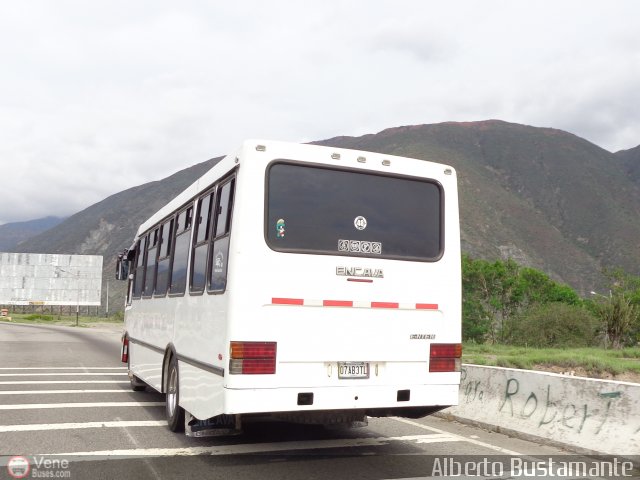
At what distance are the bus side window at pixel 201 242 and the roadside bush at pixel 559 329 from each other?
2733cm

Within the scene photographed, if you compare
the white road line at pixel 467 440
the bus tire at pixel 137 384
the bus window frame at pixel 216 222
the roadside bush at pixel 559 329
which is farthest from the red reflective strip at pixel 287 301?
the roadside bush at pixel 559 329

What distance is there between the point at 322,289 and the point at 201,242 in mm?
1847

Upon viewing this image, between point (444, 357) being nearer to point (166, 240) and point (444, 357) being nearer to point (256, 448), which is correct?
point (256, 448)

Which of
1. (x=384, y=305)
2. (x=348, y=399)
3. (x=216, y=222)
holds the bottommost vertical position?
(x=348, y=399)

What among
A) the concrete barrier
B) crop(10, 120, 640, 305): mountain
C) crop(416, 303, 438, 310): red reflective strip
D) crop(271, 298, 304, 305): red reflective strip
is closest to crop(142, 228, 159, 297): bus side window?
crop(271, 298, 304, 305): red reflective strip

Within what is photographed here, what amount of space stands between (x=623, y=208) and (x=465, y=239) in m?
59.7

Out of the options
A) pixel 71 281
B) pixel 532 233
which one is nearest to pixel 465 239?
pixel 532 233

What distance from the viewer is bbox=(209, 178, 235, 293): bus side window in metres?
7.02

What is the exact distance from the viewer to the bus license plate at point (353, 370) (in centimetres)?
692

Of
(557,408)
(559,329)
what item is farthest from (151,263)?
(559,329)

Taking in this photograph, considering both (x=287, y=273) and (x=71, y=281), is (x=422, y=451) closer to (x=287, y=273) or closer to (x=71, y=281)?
(x=287, y=273)

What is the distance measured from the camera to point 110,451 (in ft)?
25.0

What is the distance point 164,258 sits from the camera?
33.3 ft

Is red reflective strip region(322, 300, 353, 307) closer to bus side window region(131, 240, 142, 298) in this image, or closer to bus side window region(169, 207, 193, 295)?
bus side window region(169, 207, 193, 295)
